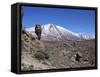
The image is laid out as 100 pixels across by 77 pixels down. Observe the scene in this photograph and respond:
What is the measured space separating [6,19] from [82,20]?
0.85 m

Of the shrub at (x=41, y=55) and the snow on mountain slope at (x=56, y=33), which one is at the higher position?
the snow on mountain slope at (x=56, y=33)

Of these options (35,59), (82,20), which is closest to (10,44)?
(35,59)

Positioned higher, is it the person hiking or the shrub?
the person hiking

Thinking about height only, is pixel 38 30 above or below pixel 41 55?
above

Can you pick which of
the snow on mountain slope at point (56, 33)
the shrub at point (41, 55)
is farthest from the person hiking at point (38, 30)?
the shrub at point (41, 55)

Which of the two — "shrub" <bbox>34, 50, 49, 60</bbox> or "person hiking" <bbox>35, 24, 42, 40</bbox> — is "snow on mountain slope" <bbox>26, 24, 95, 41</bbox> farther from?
"shrub" <bbox>34, 50, 49, 60</bbox>

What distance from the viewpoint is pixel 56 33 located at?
10.5 feet

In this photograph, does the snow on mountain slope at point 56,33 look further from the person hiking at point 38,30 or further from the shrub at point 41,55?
the shrub at point 41,55

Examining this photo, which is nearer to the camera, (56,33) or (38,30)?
(38,30)

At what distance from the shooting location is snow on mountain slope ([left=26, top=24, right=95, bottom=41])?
3137mm

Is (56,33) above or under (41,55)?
above

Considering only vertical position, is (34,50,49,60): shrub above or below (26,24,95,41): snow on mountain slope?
below

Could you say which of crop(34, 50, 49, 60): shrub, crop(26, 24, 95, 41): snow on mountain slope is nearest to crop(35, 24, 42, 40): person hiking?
crop(26, 24, 95, 41): snow on mountain slope

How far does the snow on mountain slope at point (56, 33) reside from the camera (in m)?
3.14
